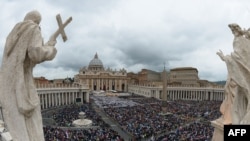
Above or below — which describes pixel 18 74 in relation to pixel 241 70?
below

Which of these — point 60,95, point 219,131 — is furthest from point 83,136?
point 60,95

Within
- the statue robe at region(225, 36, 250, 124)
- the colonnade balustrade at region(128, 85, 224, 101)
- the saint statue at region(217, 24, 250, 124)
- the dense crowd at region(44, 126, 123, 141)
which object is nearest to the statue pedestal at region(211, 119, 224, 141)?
the saint statue at region(217, 24, 250, 124)

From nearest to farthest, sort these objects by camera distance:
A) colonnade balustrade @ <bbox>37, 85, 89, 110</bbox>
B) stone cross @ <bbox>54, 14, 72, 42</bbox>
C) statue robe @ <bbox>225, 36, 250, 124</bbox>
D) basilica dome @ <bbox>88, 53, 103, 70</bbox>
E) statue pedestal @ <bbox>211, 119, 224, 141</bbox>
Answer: stone cross @ <bbox>54, 14, 72, 42</bbox> → statue robe @ <bbox>225, 36, 250, 124</bbox> → statue pedestal @ <bbox>211, 119, 224, 141</bbox> → colonnade balustrade @ <bbox>37, 85, 89, 110</bbox> → basilica dome @ <bbox>88, 53, 103, 70</bbox>

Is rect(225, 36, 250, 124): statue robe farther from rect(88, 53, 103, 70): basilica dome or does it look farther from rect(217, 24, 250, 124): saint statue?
rect(88, 53, 103, 70): basilica dome

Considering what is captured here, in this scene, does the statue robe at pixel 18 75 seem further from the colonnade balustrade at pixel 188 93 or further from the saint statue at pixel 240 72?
the colonnade balustrade at pixel 188 93

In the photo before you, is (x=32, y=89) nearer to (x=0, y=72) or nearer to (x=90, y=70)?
(x=0, y=72)

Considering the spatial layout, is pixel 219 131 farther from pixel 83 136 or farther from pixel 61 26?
pixel 83 136

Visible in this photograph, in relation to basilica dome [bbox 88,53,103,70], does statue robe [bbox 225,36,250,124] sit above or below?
below

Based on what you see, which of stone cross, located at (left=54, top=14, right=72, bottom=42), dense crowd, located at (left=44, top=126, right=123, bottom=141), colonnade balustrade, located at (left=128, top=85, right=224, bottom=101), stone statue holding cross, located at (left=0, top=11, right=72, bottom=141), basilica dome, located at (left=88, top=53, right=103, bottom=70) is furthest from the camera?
basilica dome, located at (left=88, top=53, right=103, bottom=70)

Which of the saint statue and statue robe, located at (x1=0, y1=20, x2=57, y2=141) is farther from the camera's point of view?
the saint statue

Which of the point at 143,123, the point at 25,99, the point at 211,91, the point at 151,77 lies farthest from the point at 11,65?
the point at 151,77
